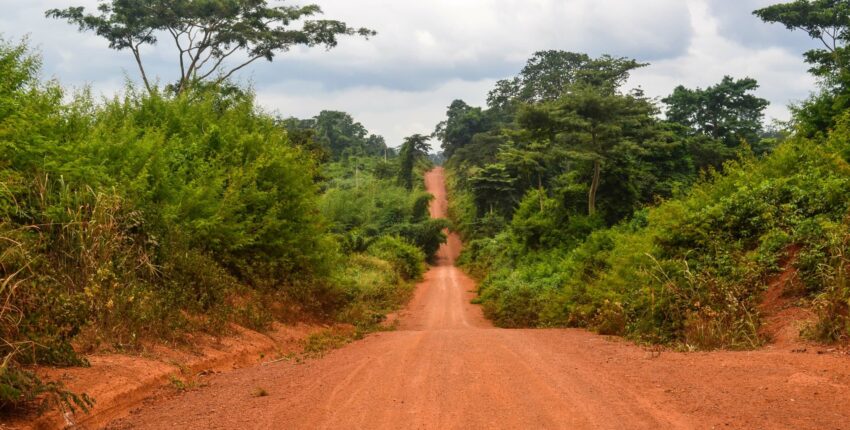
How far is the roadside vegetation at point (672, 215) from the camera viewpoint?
11141 millimetres

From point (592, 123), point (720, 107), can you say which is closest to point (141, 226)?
point (592, 123)

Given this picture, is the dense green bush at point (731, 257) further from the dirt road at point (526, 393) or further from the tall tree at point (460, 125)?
the tall tree at point (460, 125)

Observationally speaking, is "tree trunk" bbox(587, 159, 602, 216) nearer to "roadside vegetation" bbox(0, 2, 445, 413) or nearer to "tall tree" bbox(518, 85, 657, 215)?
"tall tree" bbox(518, 85, 657, 215)

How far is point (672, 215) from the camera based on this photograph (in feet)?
→ 48.2

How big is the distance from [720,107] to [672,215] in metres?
32.4

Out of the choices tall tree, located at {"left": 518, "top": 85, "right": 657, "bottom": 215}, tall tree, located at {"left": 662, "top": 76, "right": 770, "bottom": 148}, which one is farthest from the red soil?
tall tree, located at {"left": 662, "top": 76, "right": 770, "bottom": 148}

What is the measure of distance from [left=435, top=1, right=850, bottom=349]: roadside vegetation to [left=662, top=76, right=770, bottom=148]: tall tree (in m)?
0.10

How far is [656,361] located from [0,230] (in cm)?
878

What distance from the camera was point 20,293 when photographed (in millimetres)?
6953

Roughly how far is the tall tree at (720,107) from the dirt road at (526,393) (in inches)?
1427

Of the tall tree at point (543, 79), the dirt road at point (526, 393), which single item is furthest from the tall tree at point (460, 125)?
the dirt road at point (526, 393)

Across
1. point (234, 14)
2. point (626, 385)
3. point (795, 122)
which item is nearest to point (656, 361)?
point (626, 385)

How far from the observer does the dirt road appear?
589 centimetres

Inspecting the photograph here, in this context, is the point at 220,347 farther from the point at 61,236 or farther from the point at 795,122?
the point at 795,122
